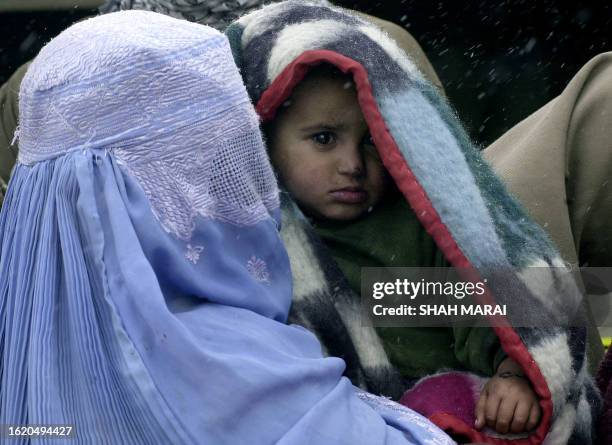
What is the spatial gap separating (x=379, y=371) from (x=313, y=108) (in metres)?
0.66

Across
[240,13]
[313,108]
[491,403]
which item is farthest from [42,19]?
[491,403]

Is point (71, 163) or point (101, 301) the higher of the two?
point (71, 163)

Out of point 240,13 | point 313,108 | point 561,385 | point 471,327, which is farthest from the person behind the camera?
Result: point 240,13

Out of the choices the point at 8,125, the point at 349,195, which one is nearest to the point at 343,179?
the point at 349,195

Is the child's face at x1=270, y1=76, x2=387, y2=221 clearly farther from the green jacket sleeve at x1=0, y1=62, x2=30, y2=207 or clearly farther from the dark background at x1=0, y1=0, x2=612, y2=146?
the dark background at x1=0, y1=0, x2=612, y2=146

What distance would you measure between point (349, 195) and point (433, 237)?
283 mm

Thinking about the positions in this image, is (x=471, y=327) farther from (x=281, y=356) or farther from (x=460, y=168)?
(x=281, y=356)

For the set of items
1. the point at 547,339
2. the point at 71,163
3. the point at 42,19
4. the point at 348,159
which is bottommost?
the point at 42,19

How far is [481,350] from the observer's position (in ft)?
7.51

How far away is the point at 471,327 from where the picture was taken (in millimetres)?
2318

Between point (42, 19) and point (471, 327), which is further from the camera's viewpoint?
point (42, 19)

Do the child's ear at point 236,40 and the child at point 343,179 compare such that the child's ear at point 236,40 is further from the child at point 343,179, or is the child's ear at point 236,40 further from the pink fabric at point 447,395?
the pink fabric at point 447,395

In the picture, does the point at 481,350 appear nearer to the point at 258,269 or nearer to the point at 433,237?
the point at 433,237

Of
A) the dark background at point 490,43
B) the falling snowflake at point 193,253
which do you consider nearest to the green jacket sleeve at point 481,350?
the falling snowflake at point 193,253
